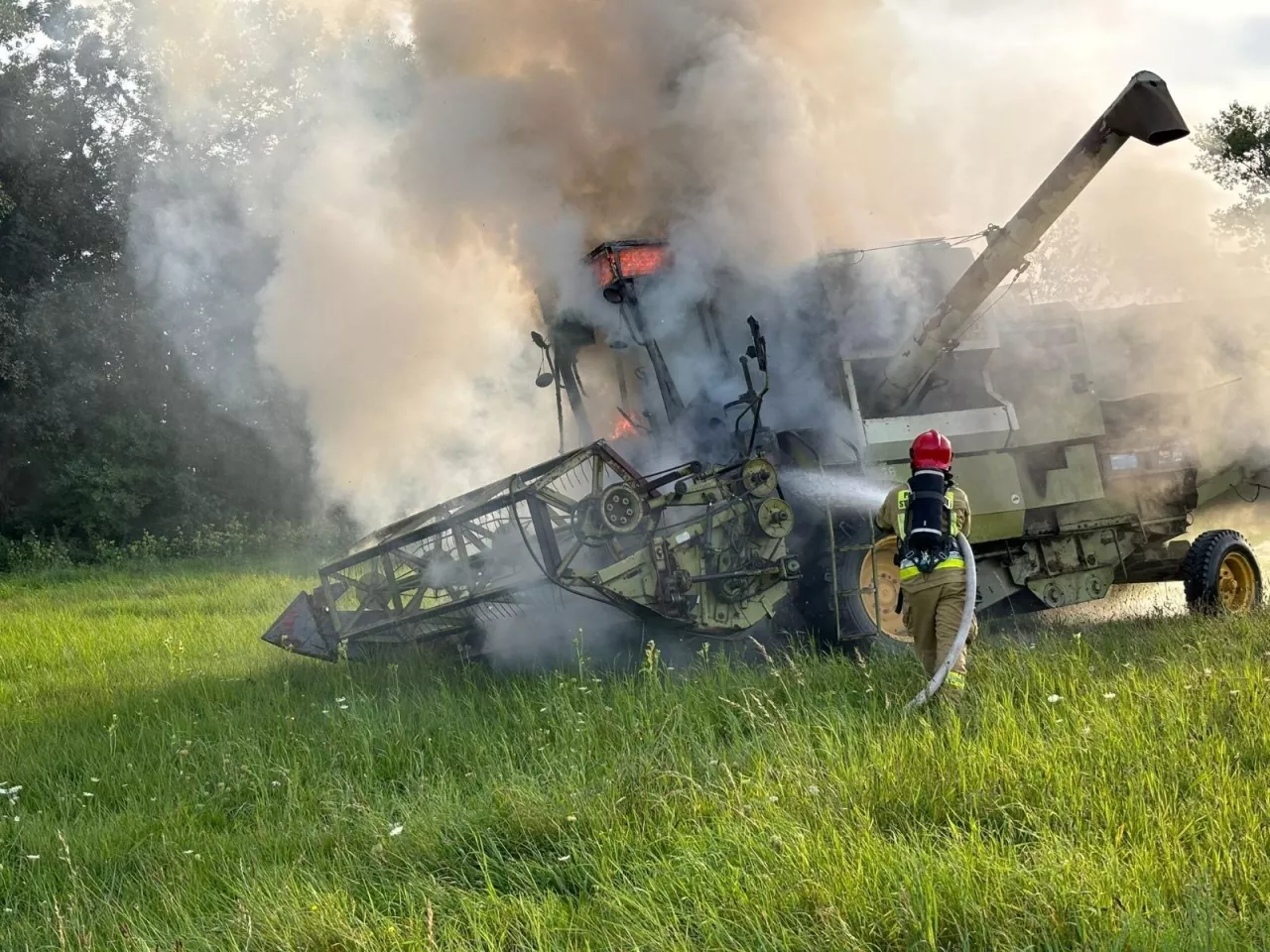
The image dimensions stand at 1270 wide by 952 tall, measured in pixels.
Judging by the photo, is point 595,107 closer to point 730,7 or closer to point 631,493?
point 730,7

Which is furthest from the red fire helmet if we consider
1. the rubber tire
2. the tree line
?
the tree line

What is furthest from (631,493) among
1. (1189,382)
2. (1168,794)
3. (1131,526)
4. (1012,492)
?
(1189,382)

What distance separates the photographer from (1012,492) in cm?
946

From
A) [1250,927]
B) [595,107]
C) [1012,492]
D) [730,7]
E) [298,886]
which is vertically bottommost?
[1250,927]

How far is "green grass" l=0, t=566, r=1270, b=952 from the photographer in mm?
3789

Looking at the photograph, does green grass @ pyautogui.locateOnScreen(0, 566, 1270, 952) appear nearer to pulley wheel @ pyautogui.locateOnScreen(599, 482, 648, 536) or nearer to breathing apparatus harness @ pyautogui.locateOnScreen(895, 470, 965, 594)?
breathing apparatus harness @ pyautogui.locateOnScreen(895, 470, 965, 594)

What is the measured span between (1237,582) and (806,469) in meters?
4.13

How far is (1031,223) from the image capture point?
9.09 metres

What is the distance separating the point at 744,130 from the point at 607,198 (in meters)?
1.31

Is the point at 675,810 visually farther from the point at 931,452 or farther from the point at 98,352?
the point at 98,352

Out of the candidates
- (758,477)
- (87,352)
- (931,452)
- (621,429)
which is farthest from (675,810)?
(87,352)

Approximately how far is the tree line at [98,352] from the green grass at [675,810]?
52.1ft

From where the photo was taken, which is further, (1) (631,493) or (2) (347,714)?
(1) (631,493)

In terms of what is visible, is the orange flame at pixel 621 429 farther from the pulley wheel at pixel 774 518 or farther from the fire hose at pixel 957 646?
the fire hose at pixel 957 646
